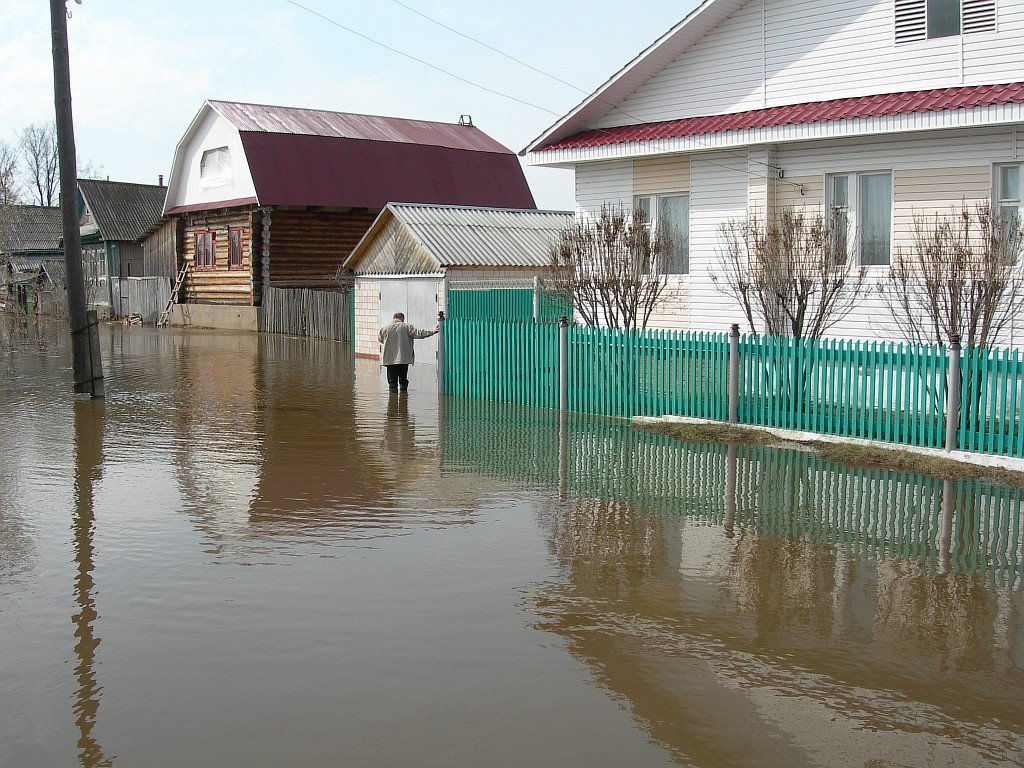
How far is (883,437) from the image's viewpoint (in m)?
13.0

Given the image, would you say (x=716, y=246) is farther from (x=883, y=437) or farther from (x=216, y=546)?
(x=216, y=546)

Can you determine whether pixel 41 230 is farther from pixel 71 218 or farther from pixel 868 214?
pixel 868 214

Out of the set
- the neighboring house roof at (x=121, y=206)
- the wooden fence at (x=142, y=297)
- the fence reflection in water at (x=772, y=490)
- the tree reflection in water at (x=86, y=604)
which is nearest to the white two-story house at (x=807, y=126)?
the fence reflection in water at (x=772, y=490)

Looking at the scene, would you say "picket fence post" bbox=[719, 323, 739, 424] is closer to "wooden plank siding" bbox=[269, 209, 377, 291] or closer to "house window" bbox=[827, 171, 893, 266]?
"house window" bbox=[827, 171, 893, 266]

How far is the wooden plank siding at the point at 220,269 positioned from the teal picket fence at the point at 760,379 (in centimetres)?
2295

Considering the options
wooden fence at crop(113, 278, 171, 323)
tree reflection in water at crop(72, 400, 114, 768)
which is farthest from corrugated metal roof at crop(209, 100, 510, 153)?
tree reflection in water at crop(72, 400, 114, 768)

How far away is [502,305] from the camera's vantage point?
24031mm

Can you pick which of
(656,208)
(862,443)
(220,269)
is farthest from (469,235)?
(220,269)

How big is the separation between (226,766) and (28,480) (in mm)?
7622

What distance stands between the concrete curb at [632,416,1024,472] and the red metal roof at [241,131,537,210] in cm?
2386

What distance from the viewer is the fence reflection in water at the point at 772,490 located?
887 cm

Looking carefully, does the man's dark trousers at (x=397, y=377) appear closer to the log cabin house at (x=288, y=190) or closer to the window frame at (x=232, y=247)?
the log cabin house at (x=288, y=190)

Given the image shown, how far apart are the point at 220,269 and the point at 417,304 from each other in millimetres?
20216

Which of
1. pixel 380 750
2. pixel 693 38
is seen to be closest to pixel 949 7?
pixel 693 38
